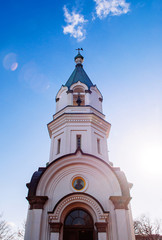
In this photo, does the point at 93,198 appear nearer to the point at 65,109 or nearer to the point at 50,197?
the point at 50,197

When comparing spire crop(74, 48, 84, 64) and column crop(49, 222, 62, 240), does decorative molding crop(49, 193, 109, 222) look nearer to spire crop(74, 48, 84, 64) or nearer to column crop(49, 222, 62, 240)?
column crop(49, 222, 62, 240)

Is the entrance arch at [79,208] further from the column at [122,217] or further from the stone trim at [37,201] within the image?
the stone trim at [37,201]

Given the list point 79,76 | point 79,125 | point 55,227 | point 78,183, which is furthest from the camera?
point 79,76

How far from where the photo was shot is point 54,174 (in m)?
13.1

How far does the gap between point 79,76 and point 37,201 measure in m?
12.8

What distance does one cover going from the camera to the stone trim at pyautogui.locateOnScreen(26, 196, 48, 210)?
11.8m

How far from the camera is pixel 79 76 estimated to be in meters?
20.4

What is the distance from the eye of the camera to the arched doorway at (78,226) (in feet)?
38.1

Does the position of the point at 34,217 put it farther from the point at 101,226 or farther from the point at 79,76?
the point at 79,76

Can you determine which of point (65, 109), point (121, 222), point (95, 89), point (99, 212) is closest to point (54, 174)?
point (99, 212)

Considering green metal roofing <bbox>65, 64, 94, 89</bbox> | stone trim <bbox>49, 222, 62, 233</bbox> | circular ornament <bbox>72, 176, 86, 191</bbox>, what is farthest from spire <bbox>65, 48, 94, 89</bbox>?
stone trim <bbox>49, 222, 62, 233</bbox>

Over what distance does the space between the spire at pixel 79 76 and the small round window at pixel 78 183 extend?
8.99 m

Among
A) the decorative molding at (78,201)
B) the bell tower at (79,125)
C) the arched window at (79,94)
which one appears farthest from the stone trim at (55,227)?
the arched window at (79,94)

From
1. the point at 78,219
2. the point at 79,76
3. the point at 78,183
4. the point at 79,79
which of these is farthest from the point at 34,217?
the point at 79,76
